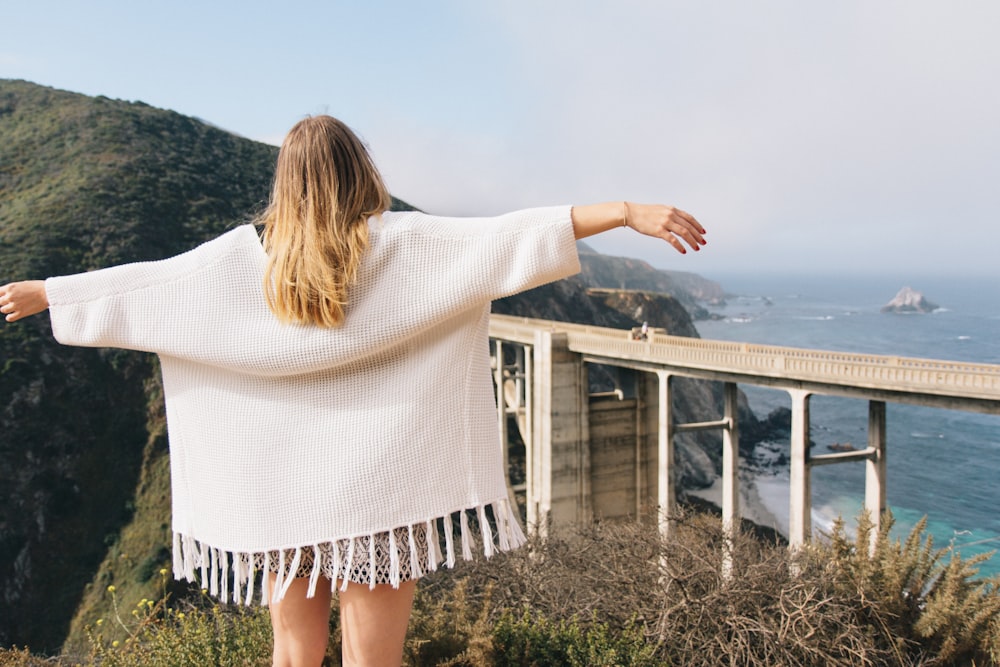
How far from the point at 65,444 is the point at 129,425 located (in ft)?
7.69

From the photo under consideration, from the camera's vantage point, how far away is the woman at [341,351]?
6.29ft

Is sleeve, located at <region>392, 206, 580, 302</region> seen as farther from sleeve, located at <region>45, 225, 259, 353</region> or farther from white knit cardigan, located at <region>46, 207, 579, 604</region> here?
sleeve, located at <region>45, 225, 259, 353</region>

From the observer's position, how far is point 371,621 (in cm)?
202

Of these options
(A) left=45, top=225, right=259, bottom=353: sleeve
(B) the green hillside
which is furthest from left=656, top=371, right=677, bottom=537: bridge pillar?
(A) left=45, top=225, right=259, bottom=353: sleeve

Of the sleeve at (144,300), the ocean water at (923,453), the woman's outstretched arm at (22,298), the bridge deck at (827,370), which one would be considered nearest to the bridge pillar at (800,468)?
the bridge deck at (827,370)

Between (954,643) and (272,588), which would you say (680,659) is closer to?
(954,643)

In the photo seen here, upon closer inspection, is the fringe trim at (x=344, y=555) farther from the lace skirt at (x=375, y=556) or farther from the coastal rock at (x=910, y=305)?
the coastal rock at (x=910, y=305)

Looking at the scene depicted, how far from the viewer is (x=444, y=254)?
1.95m

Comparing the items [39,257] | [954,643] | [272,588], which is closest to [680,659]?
[954,643]

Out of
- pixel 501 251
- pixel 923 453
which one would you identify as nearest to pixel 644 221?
pixel 501 251

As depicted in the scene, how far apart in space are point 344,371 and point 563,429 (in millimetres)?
22003

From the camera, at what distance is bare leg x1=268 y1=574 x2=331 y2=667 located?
2.14m

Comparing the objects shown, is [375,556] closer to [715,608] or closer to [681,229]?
[681,229]

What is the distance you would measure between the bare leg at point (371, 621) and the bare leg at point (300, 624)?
13 centimetres
